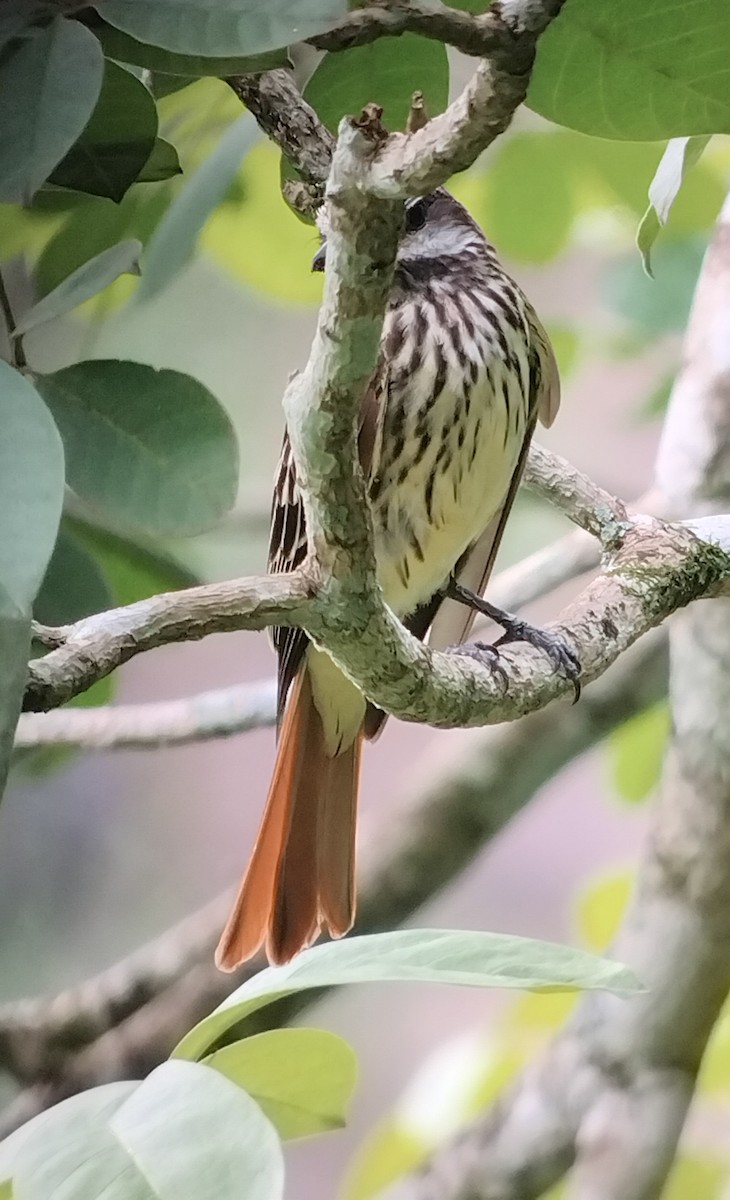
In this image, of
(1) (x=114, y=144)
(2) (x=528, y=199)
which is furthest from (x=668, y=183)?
(2) (x=528, y=199)

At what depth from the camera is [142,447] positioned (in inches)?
18.5

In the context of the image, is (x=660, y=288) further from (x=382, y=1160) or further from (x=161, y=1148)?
(x=161, y=1148)

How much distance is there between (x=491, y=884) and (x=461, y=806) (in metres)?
0.09

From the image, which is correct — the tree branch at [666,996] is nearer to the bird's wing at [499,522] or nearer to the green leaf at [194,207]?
the bird's wing at [499,522]

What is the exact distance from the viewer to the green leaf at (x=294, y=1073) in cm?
48

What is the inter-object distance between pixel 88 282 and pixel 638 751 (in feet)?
2.67

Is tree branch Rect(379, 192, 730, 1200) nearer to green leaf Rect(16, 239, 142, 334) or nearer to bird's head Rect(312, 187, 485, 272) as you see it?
bird's head Rect(312, 187, 485, 272)

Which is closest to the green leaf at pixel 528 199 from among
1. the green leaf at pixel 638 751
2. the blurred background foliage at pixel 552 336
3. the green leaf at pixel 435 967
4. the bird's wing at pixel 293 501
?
the blurred background foliage at pixel 552 336

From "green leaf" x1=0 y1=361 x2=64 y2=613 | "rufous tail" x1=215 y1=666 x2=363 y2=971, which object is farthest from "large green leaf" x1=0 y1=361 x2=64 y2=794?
"rufous tail" x1=215 y1=666 x2=363 y2=971

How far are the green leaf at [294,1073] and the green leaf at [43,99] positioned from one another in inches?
13.7

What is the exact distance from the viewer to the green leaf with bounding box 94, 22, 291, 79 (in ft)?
1.17

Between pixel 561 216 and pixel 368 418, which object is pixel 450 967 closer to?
pixel 368 418

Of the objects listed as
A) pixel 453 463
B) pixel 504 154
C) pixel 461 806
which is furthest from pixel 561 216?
pixel 461 806

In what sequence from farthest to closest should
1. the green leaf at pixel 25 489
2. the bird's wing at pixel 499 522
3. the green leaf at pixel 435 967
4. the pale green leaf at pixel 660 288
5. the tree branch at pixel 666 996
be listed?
1. the pale green leaf at pixel 660 288
2. the tree branch at pixel 666 996
3. the bird's wing at pixel 499 522
4. the green leaf at pixel 435 967
5. the green leaf at pixel 25 489
